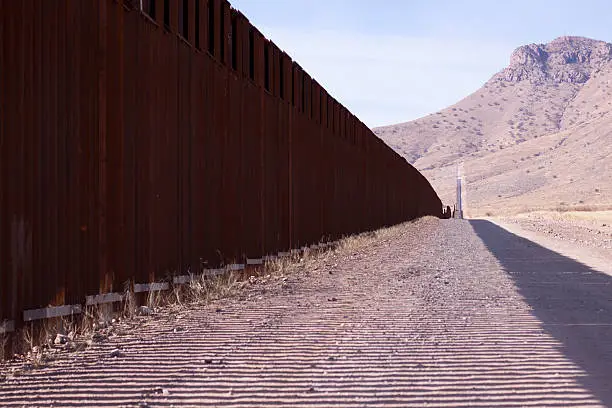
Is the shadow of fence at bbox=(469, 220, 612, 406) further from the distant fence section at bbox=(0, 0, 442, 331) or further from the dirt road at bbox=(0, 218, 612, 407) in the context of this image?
the distant fence section at bbox=(0, 0, 442, 331)

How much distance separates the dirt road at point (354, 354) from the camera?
466cm

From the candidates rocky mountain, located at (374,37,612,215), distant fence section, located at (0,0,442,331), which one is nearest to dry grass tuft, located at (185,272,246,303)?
distant fence section, located at (0,0,442,331)

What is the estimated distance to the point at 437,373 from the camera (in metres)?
5.25

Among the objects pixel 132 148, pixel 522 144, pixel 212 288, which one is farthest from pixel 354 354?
pixel 522 144

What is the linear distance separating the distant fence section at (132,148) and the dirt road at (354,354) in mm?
729

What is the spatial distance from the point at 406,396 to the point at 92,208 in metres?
3.52

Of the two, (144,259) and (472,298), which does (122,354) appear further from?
(472,298)

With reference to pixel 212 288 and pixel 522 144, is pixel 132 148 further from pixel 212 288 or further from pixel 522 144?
pixel 522 144

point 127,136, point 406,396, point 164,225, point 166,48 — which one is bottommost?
point 406,396

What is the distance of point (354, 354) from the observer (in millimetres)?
5922

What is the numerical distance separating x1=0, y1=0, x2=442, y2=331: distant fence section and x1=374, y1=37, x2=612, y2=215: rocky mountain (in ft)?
258

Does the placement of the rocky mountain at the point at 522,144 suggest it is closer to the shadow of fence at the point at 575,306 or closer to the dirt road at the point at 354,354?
the shadow of fence at the point at 575,306

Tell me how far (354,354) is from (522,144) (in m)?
145

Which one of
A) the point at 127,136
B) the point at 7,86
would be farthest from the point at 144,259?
the point at 7,86
